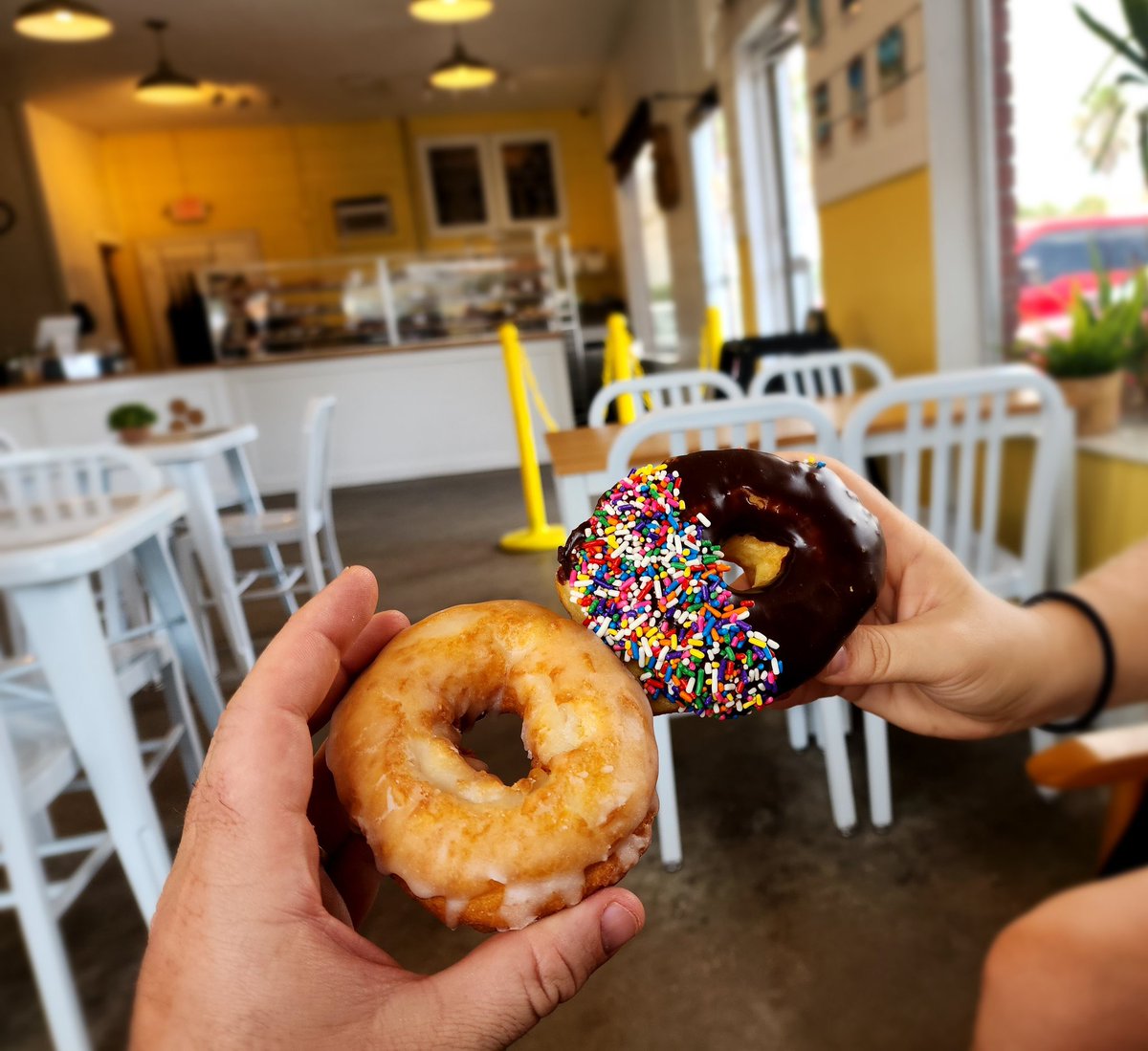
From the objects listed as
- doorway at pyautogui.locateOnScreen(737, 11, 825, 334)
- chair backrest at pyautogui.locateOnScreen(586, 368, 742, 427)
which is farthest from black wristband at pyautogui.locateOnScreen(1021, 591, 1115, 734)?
doorway at pyautogui.locateOnScreen(737, 11, 825, 334)

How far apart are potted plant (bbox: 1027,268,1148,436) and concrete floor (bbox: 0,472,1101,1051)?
627mm

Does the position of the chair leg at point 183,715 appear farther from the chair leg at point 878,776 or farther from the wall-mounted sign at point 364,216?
the wall-mounted sign at point 364,216

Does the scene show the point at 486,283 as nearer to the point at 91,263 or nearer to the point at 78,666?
the point at 91,263

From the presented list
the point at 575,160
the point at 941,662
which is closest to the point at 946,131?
the point at 941,662

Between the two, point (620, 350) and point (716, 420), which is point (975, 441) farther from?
point (620, 350)

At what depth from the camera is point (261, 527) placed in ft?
3.79

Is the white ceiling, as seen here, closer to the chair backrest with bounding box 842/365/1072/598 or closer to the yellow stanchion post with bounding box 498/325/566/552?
the yellow stanchion post with bounding box 498/325/566/552

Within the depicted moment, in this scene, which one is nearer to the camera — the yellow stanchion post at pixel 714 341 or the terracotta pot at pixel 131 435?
the terracotta pot at pixel 131 435

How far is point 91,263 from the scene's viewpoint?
6.10m

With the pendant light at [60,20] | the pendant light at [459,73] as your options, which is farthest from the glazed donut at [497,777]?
the pendant light at [459,73]

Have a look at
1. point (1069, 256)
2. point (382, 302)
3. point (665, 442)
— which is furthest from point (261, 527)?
point (382, 302)

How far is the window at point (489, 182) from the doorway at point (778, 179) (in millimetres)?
3974

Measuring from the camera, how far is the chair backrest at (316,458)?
1362 mm

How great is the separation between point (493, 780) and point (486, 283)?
15.2 feet
